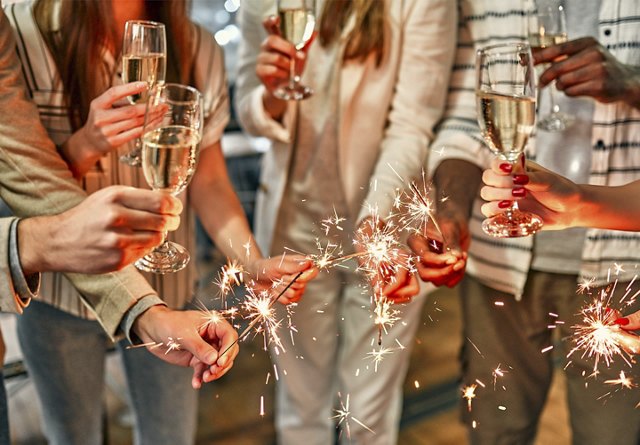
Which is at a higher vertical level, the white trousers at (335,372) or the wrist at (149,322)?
the wrist at (149,322)

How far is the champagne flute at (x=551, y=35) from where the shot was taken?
1.07 m

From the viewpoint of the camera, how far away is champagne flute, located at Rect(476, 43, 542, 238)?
87 centimetres

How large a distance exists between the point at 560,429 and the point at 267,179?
2.67ft

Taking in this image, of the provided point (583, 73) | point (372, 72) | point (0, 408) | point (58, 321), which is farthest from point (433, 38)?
point (0, 408)

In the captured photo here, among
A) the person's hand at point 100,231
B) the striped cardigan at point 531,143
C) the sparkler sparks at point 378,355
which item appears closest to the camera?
the person's hand at point 100,231

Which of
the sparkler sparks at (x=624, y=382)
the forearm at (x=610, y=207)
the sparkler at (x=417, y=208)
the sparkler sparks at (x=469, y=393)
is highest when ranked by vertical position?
the forearm at (x=610, y=207)

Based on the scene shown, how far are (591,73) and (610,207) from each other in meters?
0.21

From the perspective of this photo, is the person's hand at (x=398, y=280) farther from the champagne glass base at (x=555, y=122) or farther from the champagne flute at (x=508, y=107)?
the champagne glass base at (x=555, y=122)

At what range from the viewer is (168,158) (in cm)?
85

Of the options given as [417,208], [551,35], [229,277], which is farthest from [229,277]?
[551,35]

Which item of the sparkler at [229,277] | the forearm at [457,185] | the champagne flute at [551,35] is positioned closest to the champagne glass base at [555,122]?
the champagne flute at [551,35]

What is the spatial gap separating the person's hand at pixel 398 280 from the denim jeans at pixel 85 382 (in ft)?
1.57

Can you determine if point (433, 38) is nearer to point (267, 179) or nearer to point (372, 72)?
point (372, 72)

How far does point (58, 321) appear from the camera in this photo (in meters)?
1.17
